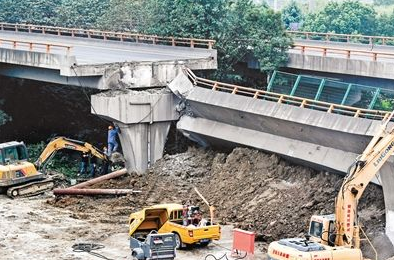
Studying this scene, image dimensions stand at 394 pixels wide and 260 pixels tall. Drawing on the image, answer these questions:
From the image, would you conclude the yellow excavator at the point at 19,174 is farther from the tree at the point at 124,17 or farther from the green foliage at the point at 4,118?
the tree at the point at 124,17

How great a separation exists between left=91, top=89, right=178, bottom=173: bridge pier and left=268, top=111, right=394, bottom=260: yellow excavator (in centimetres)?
1869

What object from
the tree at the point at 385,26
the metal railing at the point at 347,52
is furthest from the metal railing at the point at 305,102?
the tree at the point at 385,26

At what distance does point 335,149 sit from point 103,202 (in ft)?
40.7

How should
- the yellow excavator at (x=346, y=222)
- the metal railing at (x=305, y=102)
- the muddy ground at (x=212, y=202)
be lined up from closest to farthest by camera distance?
the yellow excavator at (x=346, y=222) < the muddy ground at (x=212, y=202) < the metal railing at (x=305, y=102)

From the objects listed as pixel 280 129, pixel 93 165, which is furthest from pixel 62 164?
pixel 280 129

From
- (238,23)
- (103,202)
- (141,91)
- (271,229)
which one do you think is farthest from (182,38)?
(271,229)

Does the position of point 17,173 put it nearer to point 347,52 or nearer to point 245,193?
point 245,193

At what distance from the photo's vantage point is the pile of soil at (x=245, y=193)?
37719 millimetres

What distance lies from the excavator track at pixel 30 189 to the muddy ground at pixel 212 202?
72 centimetres

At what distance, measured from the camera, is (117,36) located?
213 ft

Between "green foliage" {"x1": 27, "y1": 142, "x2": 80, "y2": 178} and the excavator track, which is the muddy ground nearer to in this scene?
the excavator track

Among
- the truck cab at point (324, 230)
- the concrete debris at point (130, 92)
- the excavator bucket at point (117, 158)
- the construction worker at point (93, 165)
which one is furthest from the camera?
the construction worker at point (93, 165)

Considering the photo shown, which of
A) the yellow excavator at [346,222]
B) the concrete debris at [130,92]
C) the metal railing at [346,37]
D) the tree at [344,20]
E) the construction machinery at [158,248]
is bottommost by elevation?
the construction machinery at [158,248]

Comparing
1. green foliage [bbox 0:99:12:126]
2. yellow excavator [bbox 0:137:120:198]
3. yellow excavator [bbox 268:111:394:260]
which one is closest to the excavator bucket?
yellow excavator [bbox 0:137:120:198]
